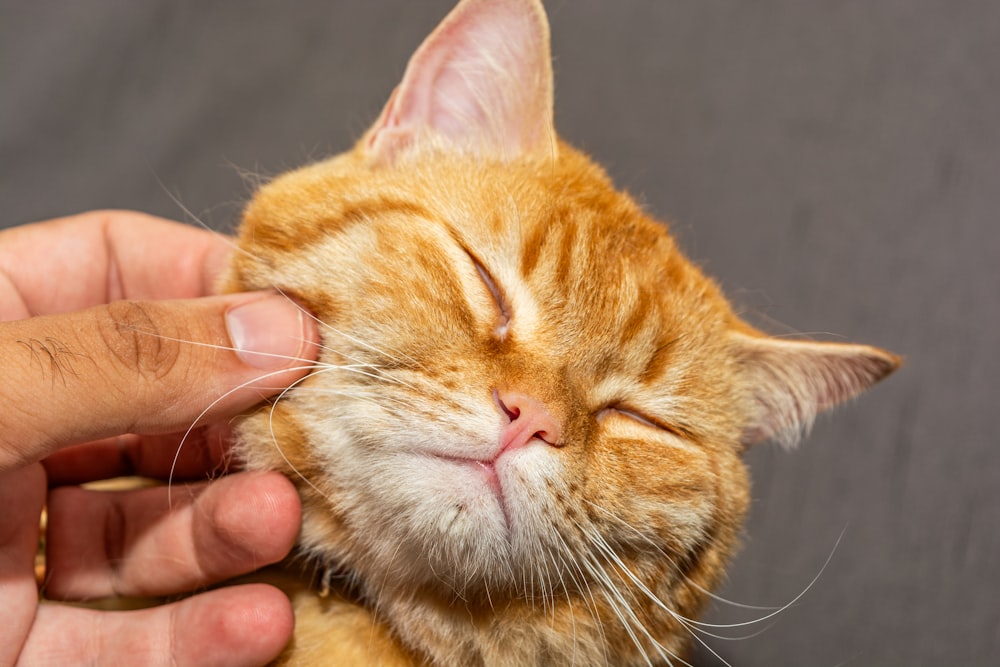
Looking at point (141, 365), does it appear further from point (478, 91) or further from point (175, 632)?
point (478, 91)

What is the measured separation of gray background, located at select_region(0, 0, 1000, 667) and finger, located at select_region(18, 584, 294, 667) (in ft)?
3.41

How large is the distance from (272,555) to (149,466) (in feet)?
2.07

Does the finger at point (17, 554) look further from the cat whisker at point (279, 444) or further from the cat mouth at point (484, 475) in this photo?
the cat mouth at point (484, 475)

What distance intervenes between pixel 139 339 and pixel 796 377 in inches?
50.7

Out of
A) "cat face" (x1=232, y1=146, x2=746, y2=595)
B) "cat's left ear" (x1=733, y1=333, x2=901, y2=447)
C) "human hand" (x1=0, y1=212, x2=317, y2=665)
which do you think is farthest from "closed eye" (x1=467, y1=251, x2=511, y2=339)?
"cat's left ear" (x1=733, y1=333, x2=901, y2=447)

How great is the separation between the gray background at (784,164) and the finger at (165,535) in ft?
2.71

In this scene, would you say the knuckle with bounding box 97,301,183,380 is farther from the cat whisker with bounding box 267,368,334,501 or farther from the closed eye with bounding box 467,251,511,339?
the closed eye with bounding box 467,251,511,339

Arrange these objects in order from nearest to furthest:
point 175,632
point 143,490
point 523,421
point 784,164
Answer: point 523,421 < point 175,632 < point 143,490 < point 784,164

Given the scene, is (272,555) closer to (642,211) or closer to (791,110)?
(642,211)

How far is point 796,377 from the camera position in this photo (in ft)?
5.53

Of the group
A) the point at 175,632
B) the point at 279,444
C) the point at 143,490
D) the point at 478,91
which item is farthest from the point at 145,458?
the point at 478,91

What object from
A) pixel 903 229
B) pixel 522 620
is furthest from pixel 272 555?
pixel 903 229

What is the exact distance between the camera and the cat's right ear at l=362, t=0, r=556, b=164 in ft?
5.06

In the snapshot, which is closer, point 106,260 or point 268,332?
point 268,332
